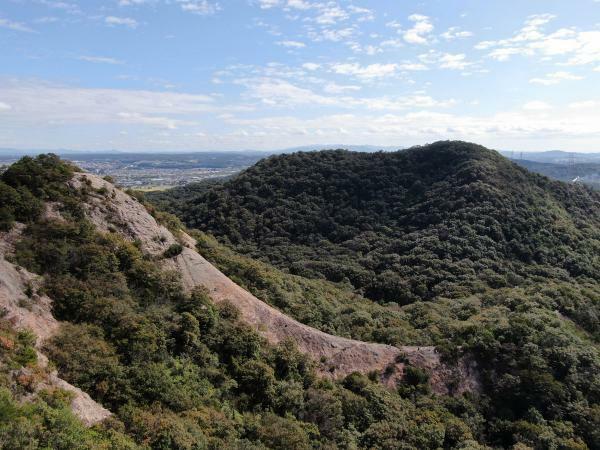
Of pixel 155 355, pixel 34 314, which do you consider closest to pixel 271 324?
pixel 155 355

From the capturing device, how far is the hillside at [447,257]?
30781 mm

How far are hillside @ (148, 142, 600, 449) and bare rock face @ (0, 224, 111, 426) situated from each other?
53.3 ft

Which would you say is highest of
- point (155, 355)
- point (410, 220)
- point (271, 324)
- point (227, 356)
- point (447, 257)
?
point (410, 220)

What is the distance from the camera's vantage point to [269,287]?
36656 mm

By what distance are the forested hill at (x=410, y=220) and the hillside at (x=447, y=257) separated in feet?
0.92

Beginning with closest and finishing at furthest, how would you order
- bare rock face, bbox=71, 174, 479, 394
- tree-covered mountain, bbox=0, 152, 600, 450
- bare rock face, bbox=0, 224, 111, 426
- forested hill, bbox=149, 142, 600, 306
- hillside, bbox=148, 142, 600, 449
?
bare rock face, bbox=0, 224, 111, 426 < tree-covered mountain, bbox=0, 152, 600, 450 < bare rock face, bbox=71, 174, 479, 394 < hillside, bbox=148, 142, 600, 449 < forested hill, bbox=149, 142, 600, 306

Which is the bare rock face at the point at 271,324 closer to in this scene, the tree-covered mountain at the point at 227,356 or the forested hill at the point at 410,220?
the tree-covered mountain at the point at 227,356

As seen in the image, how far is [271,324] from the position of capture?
28.6 meters

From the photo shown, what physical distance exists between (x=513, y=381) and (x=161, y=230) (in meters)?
27.7

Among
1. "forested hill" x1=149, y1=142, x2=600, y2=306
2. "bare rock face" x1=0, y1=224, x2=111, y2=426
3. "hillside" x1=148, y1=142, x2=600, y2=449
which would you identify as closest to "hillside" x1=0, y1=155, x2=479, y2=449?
"bare rock face" x1=0, y1=224, x2=111, y2=426

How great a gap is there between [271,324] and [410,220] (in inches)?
2266

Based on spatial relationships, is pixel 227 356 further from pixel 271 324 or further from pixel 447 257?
pixel 447 257

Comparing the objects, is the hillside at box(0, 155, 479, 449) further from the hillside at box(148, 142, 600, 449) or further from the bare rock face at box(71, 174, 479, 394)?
the hillside at box(148, 142, 600, 449)

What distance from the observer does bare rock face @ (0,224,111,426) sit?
51.4ft
